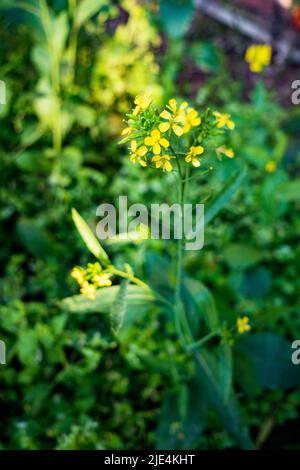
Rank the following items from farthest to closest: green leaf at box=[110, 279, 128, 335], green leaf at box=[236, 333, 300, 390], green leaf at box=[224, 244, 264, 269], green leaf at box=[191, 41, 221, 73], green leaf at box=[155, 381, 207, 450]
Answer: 1. green leaf at box=[191, 41, 221, 73]
2. green leaf at box=[224, 244, 264, 269]
3. green leaf at box=[236, 333, 300, 390]
4. green leaf at box=[155, 381, 207, 450]
5. green leaf at box=[110, 279, 128, 335]

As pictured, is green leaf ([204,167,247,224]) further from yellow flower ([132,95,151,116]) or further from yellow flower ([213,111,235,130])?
yellow flower ([132,95,151,116])

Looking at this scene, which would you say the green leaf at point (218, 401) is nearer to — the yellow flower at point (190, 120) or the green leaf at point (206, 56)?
the yellow flower at point (190, 120)

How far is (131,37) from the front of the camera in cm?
224

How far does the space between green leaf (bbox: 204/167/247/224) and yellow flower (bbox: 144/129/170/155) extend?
250mm

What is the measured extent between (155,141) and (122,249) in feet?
3.28

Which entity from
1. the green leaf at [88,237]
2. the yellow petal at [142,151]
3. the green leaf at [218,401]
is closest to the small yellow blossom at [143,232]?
the green leaf at [88,237]

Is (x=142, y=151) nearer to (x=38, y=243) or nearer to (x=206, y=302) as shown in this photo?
(x=206, y=302)

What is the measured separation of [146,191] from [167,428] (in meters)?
0.91

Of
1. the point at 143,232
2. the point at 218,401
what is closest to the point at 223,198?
the point at 143,232

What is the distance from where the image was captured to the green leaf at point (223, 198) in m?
1.02

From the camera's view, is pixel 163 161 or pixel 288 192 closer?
pixel 163 161

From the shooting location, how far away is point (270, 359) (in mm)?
1407

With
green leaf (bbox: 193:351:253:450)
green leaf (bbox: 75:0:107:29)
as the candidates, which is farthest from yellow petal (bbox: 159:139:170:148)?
green leaf (bbox: 75:0:107:29)

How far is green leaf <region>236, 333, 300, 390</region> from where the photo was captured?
141cm
